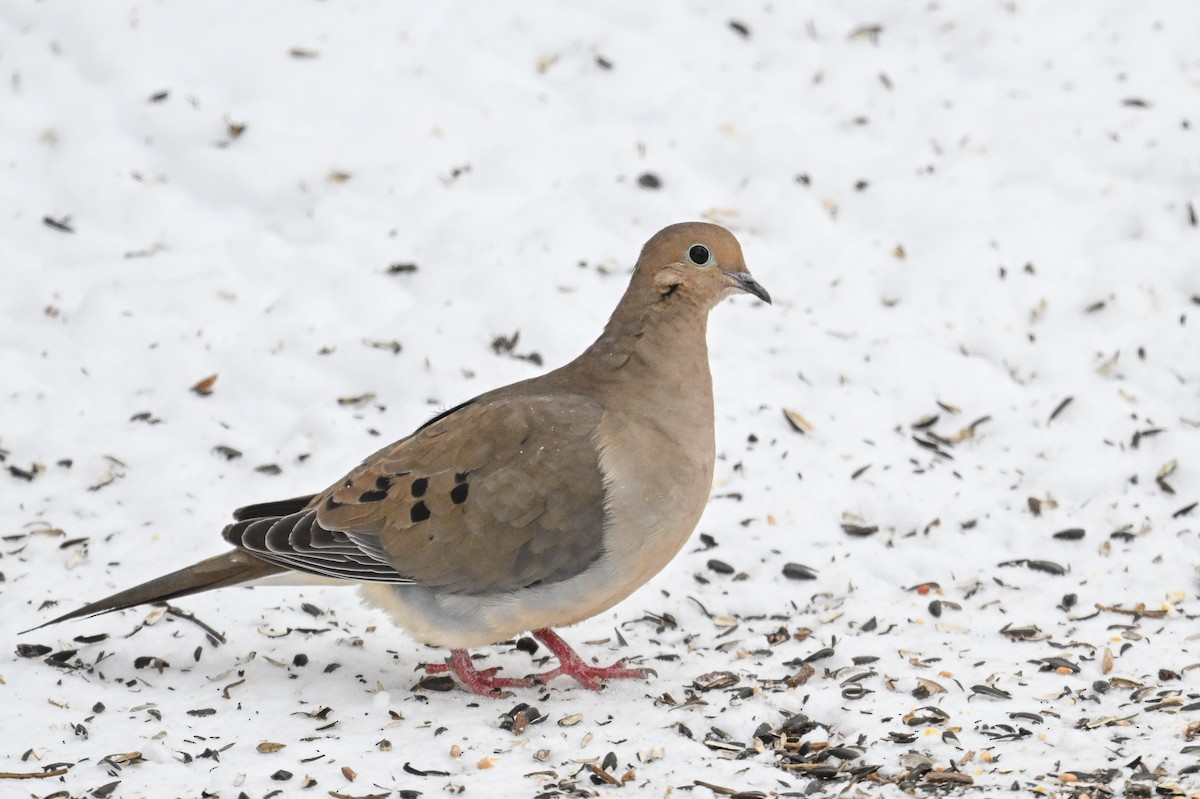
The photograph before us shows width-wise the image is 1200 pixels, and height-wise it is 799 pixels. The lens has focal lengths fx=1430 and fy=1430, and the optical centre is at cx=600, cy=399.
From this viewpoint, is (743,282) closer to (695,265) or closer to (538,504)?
(695,265)

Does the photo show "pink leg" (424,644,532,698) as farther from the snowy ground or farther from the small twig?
the small twig

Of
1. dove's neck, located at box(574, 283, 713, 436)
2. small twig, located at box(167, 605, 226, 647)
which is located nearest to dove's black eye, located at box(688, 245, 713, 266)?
dove's neck, located at box(574, 283, 713, 436)

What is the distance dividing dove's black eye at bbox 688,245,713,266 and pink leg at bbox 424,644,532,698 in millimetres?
1558

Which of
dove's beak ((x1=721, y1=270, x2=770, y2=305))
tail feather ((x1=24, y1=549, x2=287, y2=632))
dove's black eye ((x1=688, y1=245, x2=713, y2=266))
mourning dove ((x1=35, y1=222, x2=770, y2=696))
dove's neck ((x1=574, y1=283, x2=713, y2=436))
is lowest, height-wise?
tail feather ((x1=24, y1=549, x2=287, y2=632))

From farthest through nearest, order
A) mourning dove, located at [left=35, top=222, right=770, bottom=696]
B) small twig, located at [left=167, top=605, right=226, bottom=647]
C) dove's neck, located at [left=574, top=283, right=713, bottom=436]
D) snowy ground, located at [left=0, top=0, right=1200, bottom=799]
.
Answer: small twig, located at [left=167, top=605, right=226, bottom=647] < dove's neck, located at [left=574, top=283, right=713, bottom=436] < mourning dove, located at [left=35, top=222, right=770, bottom=696] < snowy ground, located at [left=0, top=0, right=1200, bottom=799]

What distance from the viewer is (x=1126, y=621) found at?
16.7ft

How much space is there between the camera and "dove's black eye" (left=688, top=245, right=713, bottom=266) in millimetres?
4930

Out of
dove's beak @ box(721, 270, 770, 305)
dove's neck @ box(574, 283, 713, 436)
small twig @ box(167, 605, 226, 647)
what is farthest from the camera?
small twig @ box(167, 605, 226, 647)

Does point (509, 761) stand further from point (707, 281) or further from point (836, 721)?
point (707, 281)

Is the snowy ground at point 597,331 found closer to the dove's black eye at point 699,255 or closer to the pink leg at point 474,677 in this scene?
the pink leg at point 474,677

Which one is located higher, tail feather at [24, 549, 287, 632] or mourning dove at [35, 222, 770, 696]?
mourning dove at [35, 222, 770, 696]

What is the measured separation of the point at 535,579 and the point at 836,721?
3.47 feet

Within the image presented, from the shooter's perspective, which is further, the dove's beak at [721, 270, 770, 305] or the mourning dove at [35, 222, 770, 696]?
the dove's beak at [721, 270, 770, 305]

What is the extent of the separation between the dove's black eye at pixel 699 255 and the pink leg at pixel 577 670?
138 centimetres
